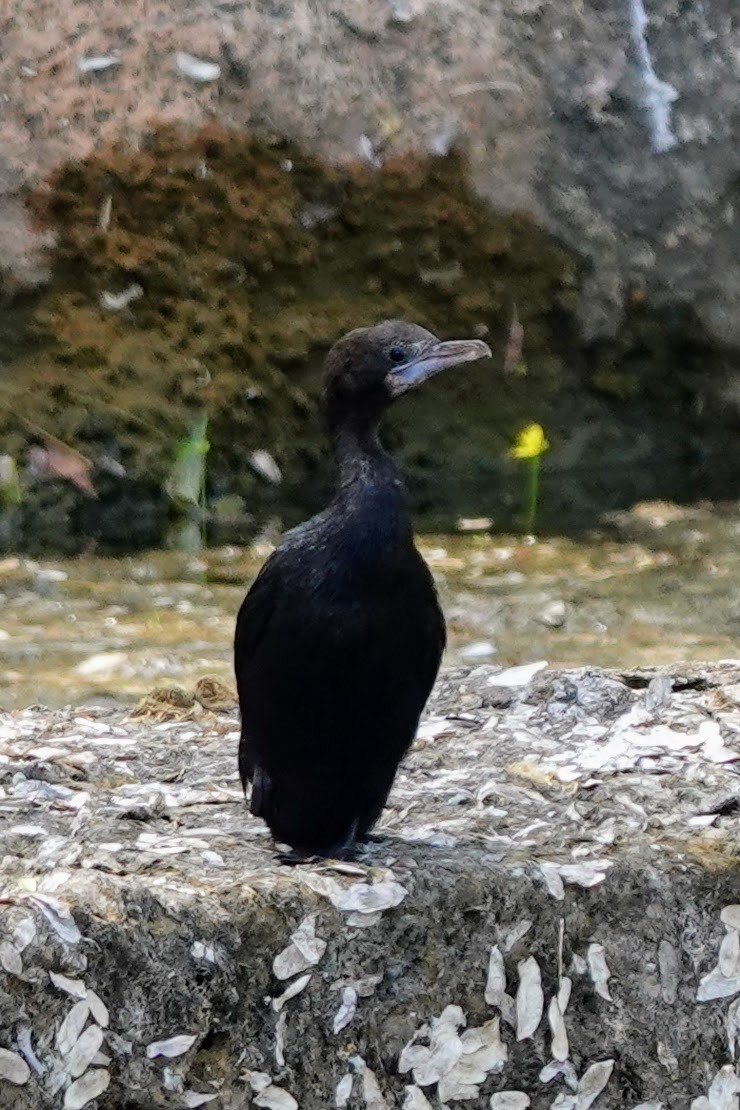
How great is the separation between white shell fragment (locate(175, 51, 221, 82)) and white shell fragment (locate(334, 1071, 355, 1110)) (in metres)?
3.55

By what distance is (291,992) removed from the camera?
2355mm

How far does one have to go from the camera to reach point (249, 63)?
526 cm

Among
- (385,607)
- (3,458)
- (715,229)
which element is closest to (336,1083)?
(385,607)

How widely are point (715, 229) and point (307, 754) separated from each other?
12.0 ft

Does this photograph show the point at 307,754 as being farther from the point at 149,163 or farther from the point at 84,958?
the point at 149,163

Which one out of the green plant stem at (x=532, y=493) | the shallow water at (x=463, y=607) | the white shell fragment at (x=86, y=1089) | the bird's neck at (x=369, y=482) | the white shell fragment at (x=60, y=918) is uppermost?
the bird's neck at (x=369, y=482)

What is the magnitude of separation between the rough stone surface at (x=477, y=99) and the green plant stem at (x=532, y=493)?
0.50 m

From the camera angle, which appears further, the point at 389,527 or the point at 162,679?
the point at 162,679

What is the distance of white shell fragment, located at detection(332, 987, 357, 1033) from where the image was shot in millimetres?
2383

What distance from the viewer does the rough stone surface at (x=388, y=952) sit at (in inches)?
90.0

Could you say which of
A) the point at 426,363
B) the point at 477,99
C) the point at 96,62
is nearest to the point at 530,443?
the point at 477,99

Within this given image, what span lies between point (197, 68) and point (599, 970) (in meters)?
3.49

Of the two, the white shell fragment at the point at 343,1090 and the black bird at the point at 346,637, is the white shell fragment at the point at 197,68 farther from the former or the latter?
the white shell fragment at the point at 343,1090

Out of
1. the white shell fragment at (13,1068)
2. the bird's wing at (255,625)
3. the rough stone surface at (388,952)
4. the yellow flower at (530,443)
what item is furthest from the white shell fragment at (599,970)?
the yellow flower at (530,443)
